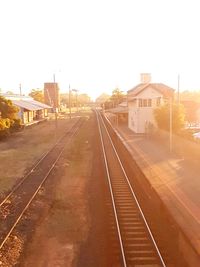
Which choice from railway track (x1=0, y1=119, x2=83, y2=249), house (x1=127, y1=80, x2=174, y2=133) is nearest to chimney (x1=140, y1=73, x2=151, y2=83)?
house (x1=127, y1=80, x2=174, y2=133)

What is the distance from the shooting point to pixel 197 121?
71625 mm

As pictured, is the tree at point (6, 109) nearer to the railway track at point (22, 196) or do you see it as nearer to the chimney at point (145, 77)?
the railway track at point (22, 196)

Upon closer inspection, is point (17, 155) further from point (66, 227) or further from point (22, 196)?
point (66, 227)

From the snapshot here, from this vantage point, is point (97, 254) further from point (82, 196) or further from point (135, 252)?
point (82, 196)

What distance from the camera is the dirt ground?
13.2 meters

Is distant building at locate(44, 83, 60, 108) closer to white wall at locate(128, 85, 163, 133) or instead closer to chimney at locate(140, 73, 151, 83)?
chimney at locate(140, 73, 151, 83)

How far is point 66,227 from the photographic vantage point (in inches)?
647

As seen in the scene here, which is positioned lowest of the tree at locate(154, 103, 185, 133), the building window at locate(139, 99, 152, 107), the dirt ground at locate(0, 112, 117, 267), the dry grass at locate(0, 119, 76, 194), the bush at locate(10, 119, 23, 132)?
the dirt ground at locate(0, 112, 117, 267)

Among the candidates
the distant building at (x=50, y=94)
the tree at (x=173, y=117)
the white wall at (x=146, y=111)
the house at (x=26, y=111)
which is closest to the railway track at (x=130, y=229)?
the tree at (x=173, y=117)

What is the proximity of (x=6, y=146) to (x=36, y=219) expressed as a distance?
2802 centimetres

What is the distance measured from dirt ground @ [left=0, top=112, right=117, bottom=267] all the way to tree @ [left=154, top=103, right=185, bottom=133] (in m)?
19.0

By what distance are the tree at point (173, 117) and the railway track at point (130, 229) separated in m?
19.4

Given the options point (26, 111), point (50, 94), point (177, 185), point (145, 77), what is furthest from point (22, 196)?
point (50, 94)

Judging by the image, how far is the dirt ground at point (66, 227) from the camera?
1323 centimetres
